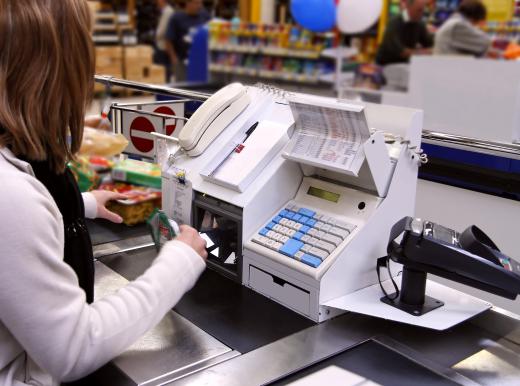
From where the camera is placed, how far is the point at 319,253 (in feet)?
4.16

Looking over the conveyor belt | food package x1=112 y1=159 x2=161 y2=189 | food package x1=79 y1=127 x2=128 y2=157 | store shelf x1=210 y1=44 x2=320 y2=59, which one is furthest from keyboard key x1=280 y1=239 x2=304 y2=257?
store shelf x1=210 y1=44 x2=320 y2=59

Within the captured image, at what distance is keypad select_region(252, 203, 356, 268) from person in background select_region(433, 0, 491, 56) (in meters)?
4.94

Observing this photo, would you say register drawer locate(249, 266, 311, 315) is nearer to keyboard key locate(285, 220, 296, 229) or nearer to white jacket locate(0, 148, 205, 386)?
keyboard key locate(285, 220, 296, 229)

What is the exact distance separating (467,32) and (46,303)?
18.5ft

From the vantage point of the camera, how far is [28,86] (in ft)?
3.00

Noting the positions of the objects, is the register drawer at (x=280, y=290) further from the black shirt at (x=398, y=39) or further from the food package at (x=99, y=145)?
the black shirt at (x=398, y=39)

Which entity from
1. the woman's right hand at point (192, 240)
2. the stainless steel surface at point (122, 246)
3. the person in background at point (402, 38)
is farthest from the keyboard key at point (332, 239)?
the person in background at point (402, 38)

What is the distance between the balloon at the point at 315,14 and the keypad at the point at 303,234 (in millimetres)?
4661

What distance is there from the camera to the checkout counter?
3.70ft

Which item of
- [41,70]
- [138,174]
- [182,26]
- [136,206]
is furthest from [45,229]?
[182,26]

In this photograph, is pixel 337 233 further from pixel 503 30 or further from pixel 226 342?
pixel 503 30

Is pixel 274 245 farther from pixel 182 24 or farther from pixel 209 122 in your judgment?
pixel 182 24

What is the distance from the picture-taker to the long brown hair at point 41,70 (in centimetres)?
90

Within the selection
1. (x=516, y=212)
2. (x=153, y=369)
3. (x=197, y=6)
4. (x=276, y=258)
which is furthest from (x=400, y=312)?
(x=197, y=6)
